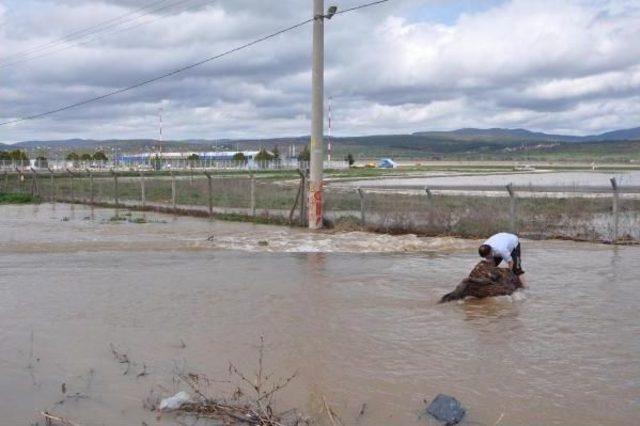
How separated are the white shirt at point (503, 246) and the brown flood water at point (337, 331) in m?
0.62

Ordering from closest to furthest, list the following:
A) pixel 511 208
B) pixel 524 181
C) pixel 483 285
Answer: pixel 483 285
pixel 511 208
pixel 524 181

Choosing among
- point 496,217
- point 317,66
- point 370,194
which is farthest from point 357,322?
point 370,194

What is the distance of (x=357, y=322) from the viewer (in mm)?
8953

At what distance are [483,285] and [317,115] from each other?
401 inches

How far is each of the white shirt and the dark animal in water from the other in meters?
0.41

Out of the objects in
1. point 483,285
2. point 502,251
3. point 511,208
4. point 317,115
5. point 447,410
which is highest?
point 317,115

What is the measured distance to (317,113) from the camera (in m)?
19.2

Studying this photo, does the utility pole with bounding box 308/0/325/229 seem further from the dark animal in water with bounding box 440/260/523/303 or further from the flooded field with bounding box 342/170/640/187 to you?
the flooded field with bounding box 342/170/640/187

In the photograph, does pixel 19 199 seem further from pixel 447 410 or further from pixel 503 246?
pixel 447 410

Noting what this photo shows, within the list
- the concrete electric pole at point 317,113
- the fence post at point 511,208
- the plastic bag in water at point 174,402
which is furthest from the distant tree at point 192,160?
the plastic bag in water at point 174,402

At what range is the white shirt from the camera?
10469 mm

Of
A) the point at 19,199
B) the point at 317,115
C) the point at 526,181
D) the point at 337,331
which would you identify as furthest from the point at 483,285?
the point at 526,181

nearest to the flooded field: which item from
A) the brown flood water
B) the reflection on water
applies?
the reflection on water

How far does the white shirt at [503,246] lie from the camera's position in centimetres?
1047
